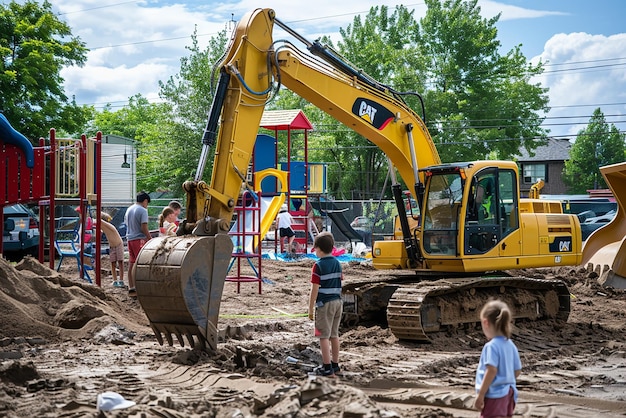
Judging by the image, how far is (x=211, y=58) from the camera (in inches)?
1881

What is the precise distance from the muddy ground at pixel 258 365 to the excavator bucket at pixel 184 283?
1.14 ft

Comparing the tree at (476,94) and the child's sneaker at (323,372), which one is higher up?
the tree at (476,94)

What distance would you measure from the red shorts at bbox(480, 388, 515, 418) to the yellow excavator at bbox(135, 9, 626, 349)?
4193mm

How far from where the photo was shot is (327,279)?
866 centimetres

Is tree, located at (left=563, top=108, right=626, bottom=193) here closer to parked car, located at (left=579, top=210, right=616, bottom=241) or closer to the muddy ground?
parked car, located at (left=579, top=210, right=616, bottom=241)

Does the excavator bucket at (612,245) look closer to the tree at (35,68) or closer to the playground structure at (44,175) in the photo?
the playground structure at (44,175)

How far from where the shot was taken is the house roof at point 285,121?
91.1 ft

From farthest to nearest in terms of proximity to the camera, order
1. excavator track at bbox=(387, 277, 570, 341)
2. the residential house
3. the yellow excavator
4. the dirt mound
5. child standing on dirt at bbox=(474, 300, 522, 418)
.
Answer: the residential house, excavator track at bbox=(387, 277, 570, 341), the dirt mound, the yellow excavator, child standing on dirt at bbox=(474, 300, 522, 418)

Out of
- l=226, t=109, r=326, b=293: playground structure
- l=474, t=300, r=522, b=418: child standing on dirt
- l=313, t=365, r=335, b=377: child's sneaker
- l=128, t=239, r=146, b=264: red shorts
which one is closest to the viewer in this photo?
l=474, t=300, r=522, b=418: child standing on dirt

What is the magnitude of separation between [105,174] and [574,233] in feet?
141

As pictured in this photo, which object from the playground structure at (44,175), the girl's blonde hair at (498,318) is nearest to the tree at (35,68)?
the playground structure at (44,175)

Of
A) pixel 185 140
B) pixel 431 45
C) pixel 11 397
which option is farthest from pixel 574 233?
pixel 431 45

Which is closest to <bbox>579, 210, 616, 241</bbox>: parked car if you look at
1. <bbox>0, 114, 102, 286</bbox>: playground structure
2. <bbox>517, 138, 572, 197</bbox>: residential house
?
<bbox>0, 114, 102, 286</bbox>: playground structure

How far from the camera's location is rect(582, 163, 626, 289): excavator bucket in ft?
55.2
